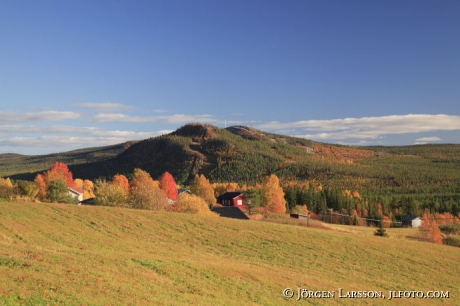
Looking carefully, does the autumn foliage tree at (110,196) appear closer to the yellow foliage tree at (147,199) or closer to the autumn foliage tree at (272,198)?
the yellow foliage tree at (147,199)

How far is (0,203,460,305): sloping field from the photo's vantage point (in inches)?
727

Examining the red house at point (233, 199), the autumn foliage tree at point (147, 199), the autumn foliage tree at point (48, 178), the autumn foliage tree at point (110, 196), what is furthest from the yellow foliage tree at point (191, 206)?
the red house at point (233, 199)

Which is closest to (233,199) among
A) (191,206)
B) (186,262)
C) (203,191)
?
(203,191)

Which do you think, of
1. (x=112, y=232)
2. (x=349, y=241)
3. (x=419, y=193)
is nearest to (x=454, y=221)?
(x=419, y=193)

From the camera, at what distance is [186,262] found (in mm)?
27109

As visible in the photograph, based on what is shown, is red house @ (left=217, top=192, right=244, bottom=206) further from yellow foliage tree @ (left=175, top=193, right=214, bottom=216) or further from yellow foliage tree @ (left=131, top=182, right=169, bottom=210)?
yellow foliage tree @ (left=131, top=182, right=169, bottom=210)

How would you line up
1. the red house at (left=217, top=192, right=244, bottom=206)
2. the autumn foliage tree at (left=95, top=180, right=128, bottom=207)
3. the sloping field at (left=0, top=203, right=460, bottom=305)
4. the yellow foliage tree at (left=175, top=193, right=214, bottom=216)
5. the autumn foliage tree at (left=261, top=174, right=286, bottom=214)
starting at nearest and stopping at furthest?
the sloping field at (left=0, top=203, right=460, bottom=305) < the autumn foliage tree at (left=95, top=180, right=128, bottom=207) < the yellow foliage tree at (left=175, top=193, right=214, bottom=216) < the autumn foliage tree at (left=261, top=174, right=286, bottom=214) < the red house at (left=217, top=192, right=244, bottom=206)

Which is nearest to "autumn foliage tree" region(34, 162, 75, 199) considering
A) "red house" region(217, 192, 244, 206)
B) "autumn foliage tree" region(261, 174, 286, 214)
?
"red house" region(217, 192, 244, 206)

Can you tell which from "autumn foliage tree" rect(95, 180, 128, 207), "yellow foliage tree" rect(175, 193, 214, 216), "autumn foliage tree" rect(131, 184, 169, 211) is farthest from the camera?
"yellow foliage tree" rect(175, 193, 214, 216)

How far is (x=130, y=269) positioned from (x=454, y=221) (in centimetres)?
13489

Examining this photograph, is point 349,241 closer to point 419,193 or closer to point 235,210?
point 235,210

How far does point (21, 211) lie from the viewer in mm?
40906

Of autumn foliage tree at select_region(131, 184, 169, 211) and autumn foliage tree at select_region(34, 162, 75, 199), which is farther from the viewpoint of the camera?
autumn foliage tree at select_region(34, 162, 75, 199)

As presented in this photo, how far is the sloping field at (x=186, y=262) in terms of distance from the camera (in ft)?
60.5
